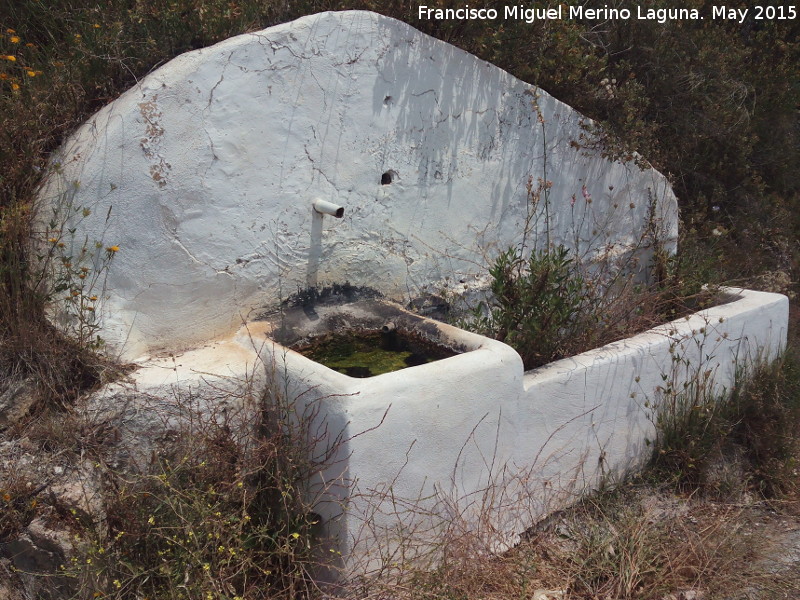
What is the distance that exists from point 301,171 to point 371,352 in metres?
1.05

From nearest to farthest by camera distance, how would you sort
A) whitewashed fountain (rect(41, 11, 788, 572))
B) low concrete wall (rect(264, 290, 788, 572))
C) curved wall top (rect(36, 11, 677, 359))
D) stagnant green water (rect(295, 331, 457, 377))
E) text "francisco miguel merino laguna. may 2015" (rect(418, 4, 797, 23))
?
low concrete wall (rect(264, 290, 788, 572))
whitewashed fountain (rect(41, 11, 788, 572))
curved wall top (rect(36, 11, 677, 359))
stagnant green water (rect(295, 331, 457, 377))
text "francisco miguel merino laguna. may 2015" (rect(418, 4, 797, 23))

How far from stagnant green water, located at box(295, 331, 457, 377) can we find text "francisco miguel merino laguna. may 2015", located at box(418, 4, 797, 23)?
6.77 ft

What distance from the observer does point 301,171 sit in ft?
12.8

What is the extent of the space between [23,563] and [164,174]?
1788 mm

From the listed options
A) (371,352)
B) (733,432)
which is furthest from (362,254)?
(733,432)

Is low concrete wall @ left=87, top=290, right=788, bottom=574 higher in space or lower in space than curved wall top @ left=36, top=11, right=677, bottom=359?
lower

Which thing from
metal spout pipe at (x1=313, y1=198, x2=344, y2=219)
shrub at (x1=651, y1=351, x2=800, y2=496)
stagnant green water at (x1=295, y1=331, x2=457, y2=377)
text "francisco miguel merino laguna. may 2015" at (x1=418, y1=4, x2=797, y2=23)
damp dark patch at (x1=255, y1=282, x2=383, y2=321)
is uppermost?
text "francisco miguel merino laguna. may 2015" at (x1=418, y1=4, x2=797, y2=23)

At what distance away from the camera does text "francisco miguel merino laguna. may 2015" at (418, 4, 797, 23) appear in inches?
184

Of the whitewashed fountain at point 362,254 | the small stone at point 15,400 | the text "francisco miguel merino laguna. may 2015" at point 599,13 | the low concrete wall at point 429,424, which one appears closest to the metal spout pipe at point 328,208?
the whitewashed fountain at point 362,254

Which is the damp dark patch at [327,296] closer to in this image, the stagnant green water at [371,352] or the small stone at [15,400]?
the stagnant green water at [371,352]

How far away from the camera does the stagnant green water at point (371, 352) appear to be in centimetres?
378

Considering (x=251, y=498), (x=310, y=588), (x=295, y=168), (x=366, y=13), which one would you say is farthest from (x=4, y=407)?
(x=366, y=13)

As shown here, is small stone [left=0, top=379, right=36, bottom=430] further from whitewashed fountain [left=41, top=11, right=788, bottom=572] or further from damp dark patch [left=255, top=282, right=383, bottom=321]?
damp dark patch [left=255, top=282, right=383, bottom=321]

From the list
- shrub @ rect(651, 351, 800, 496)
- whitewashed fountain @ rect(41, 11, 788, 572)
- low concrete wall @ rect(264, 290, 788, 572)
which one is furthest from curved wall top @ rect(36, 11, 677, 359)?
shrub @ rect(651, 351, 800, 496)
